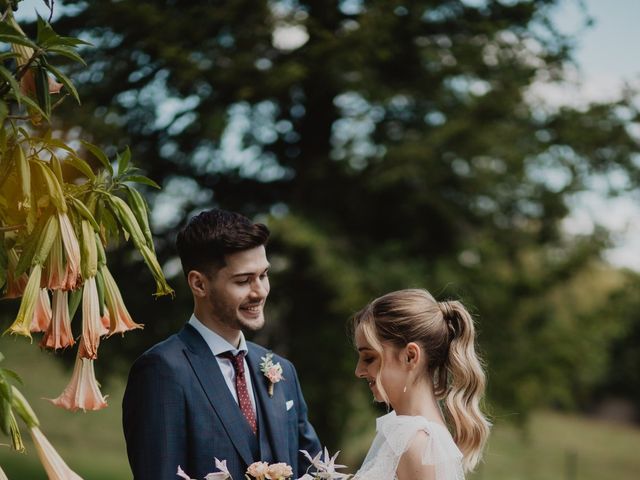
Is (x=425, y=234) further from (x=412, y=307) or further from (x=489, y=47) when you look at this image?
(x=412, y=307)

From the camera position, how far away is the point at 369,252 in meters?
8.88

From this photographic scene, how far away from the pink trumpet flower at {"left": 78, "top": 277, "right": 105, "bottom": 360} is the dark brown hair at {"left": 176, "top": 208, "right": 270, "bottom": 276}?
0.63m

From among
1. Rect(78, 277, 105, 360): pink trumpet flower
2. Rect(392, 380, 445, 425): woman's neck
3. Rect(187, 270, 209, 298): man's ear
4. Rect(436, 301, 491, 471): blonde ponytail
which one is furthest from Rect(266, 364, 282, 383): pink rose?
Rect(78, 277, 105, 360): pink trumpet flower

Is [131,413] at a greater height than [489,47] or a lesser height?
greater

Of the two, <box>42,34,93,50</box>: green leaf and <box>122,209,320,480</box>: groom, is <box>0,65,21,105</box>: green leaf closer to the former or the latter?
<box>42,34,93,50</box>: green leaf

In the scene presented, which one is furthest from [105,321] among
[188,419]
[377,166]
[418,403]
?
[377,166]

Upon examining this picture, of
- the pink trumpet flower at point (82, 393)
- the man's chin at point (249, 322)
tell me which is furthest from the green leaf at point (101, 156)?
the man's chin at point (249, 322)

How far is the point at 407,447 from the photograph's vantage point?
8.34 feet

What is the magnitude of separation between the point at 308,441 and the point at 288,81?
179 inches

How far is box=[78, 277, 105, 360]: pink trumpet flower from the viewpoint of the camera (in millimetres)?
2273

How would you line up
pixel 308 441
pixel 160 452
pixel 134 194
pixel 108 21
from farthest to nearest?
pixel 108 21, pixel 308 441, pixel 160 452, pixel 134 194

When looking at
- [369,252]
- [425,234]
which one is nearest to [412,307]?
[369,252]

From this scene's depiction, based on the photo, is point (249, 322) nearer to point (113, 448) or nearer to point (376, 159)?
point (376, 159)

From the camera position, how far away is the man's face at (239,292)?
9.34ft
